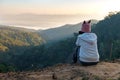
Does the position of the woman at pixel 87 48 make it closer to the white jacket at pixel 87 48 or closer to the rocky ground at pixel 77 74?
the white jacket at pixel 87 48

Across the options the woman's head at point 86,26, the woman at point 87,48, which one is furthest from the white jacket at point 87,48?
the woman's head at point 86,26

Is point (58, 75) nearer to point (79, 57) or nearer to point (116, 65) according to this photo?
point (79, 57)

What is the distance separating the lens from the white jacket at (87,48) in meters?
10.2

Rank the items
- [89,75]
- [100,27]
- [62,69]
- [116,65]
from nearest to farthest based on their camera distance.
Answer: [89,75] < [62,69] < [116,65] < [100,27]

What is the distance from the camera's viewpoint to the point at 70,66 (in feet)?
33.6

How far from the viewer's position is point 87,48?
33.7 ft

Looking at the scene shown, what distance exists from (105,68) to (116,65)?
741 millimetres

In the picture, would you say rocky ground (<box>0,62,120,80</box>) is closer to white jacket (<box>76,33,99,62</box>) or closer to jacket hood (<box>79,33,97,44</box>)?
white jacket (<box>76,33,99,62</box>)

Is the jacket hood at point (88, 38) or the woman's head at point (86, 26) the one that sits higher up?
the woman's head at point (86, 26)

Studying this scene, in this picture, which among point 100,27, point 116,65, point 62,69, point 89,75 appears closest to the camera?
point 89,75

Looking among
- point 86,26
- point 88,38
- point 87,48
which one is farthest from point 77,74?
point 86,26

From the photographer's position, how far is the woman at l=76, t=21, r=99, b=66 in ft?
33.3

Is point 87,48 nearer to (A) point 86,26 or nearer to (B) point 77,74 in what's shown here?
(A) point 86,26

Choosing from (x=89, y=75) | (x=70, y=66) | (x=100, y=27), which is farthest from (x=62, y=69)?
(x=100, y=27)
